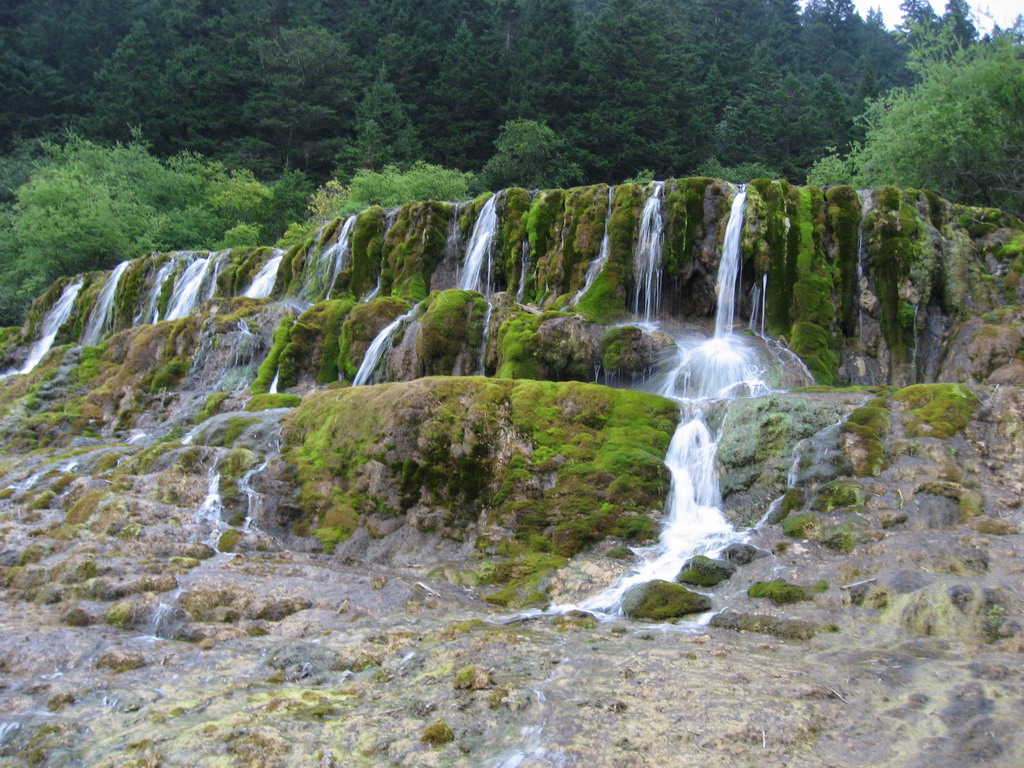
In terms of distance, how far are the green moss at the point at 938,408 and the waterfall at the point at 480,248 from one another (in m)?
13.5

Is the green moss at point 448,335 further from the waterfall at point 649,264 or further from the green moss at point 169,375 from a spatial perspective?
the green moss at point 169,375

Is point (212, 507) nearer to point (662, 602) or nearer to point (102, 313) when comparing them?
point (662, 602)

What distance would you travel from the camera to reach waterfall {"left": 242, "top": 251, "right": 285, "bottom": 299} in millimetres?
28688

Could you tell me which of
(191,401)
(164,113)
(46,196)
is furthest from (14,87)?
(191,401)

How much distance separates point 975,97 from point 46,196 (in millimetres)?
39222

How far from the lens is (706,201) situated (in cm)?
2078

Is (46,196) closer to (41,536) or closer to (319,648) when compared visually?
(41,536)

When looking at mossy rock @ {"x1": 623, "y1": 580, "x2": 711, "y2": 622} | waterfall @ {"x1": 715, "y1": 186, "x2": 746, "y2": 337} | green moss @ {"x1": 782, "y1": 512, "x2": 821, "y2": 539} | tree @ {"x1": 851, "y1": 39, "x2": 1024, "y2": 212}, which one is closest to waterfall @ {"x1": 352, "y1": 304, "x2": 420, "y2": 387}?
waterfall @ {"x1": 715, "y1": 186, "x2": 746, "y2": 337}

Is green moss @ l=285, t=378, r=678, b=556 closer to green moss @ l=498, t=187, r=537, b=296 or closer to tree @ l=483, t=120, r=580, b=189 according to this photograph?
green moss @ l=498, t=187, r=537, b=296

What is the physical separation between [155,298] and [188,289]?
1.57 metres

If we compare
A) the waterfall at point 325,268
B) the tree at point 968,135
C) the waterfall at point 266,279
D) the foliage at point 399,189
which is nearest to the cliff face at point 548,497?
the waterfall at point 325,268

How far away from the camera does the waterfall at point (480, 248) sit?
2397 cm

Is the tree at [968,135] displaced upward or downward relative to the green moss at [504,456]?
upward

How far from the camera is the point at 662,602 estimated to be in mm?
9359
